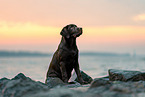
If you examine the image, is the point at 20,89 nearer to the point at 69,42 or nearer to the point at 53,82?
the point at 53,82

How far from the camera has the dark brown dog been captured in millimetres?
7215

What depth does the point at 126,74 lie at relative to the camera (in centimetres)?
696

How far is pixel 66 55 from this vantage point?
7.45 meters

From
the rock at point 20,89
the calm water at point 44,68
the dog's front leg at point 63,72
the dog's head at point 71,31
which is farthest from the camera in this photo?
the calm water at point 44,68

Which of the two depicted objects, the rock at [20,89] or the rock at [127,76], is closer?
the rock at [20,89]

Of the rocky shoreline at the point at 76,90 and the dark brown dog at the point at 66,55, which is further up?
the dark brown dog at the point at 66,55

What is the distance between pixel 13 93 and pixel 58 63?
3.13 meters

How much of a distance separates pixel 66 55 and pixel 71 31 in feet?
2.72

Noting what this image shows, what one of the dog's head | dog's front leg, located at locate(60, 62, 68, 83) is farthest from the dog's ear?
dog's front leg, located at locate(60, 62, 68, 83)

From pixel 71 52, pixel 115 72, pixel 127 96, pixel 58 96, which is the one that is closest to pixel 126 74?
pixel 115 72

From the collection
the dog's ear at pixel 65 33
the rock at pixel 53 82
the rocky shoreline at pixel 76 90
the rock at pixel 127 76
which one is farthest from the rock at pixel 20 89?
the rock at pixel 127 76

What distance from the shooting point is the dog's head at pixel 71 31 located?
23.5 feet

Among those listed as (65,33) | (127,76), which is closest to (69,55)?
(65,33)

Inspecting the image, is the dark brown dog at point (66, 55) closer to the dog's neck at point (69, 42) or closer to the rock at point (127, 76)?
the dog's neck at point (69, 42)
